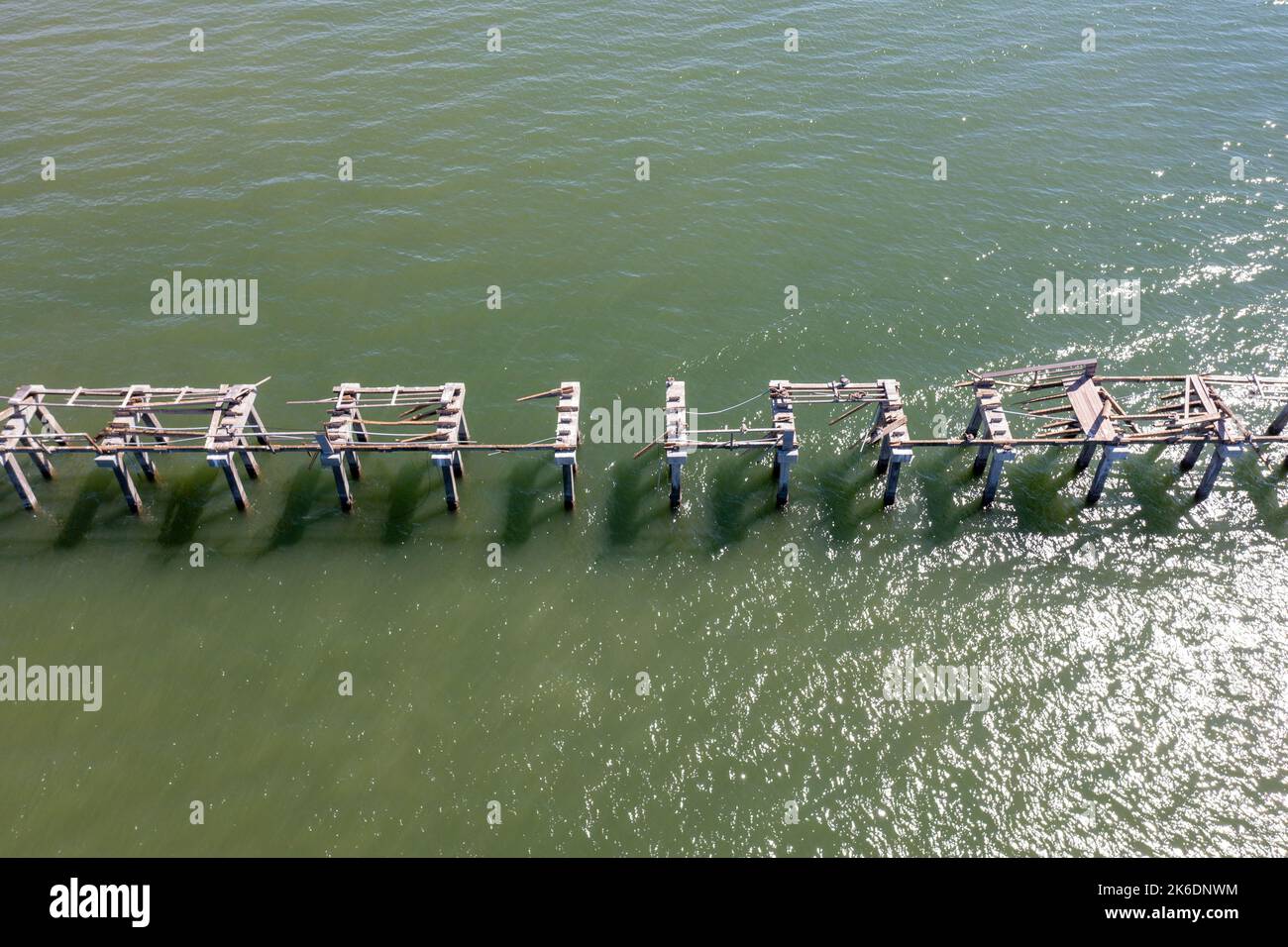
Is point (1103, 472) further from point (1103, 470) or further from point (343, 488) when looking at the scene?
point (343, 488)

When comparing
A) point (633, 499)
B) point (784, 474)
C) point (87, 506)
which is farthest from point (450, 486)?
point (87, 506)

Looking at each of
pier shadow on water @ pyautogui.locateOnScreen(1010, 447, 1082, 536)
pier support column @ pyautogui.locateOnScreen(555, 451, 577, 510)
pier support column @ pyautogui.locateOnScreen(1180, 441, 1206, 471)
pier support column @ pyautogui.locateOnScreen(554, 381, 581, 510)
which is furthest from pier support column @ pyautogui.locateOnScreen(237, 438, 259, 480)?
pier support column @ pyautogui.locateOnScreen(1180, 441, 1206, 471)

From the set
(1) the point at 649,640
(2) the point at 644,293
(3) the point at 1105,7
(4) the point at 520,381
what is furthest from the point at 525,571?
(3) the point at 1105,7

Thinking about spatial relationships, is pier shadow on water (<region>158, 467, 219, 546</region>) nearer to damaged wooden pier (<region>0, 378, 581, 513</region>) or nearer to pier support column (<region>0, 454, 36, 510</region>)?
damaged wooden pier (<region>0, 378, 581, 513</region>)

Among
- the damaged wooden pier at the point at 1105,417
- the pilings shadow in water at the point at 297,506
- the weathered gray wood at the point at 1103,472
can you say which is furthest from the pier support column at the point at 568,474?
the weathered gray wood at the point at 1103,472

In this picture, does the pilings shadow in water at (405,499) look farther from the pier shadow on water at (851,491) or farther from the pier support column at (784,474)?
the pier shadow on water at (851,491)

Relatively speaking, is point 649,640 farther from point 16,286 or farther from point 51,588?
point 16,286

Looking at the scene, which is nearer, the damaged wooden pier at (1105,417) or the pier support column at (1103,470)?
the pier support column at (1103,470)
